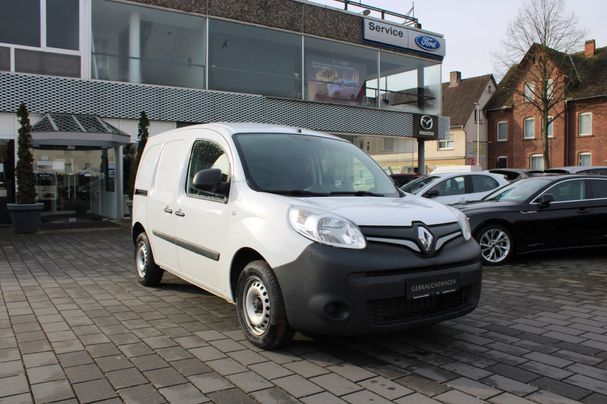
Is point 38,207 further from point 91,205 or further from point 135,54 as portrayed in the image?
point 135,54

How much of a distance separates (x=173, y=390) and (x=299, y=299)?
1.02 m

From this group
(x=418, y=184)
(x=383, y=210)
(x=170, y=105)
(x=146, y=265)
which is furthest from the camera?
(x=170, y=105)

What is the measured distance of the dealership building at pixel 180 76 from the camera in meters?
14.1

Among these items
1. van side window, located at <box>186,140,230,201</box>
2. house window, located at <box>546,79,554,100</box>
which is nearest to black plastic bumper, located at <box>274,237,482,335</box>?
van side window, located at <box>186,140,230,201</box>

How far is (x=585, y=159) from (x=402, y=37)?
26.4 metres

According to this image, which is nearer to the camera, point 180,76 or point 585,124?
point 180,76

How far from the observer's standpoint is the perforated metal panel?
549 inches

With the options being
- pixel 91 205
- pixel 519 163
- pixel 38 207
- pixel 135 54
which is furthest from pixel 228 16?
pixel 519 163

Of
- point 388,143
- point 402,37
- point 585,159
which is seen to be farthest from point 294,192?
point 585,159

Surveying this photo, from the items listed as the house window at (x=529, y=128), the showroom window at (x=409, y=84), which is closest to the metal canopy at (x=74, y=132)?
the showroom window at (x=409, y=84)

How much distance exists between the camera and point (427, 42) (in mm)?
23297

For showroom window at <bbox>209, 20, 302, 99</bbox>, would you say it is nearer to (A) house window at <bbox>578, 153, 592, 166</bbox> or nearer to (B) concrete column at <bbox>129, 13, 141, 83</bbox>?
(B) concrete column at <bbox>129, 13, 141, 83</bbox>

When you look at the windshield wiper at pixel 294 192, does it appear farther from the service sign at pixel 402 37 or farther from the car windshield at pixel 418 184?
the service sign at pixel 402 37

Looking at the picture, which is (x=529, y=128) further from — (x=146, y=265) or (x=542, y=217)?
(x=146, y=265)
